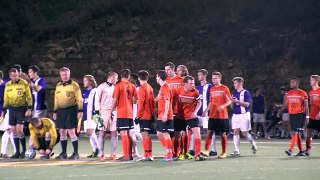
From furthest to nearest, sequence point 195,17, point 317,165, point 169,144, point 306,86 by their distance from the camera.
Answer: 1. point 195,17
2. point 306,86
3. point 169,144
4. point 317,165

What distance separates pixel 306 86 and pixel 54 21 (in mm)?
10525

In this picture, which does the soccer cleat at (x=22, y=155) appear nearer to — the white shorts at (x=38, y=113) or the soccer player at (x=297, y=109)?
the white shorts at (x=38, y=113)

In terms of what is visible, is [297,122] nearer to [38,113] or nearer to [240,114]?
[240,114]

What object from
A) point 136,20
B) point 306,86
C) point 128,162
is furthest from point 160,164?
point 136,20

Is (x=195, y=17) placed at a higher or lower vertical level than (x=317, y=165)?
higher

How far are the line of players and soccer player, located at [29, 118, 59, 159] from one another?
7 centimetres

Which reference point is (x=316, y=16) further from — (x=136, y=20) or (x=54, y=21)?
(x=54, y=21)

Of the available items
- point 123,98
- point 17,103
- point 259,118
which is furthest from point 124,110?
point 259,118

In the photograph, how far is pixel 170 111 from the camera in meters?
14.4

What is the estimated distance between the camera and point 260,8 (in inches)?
1139

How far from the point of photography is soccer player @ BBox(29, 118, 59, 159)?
1527cm

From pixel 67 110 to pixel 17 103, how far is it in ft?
3.87

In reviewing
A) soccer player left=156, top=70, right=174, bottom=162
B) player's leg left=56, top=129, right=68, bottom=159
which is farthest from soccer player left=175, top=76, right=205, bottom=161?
player's leg left=56, top=129, right=68, bottom=159

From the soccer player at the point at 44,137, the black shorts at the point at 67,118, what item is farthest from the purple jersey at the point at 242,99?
the soccer player at the point at 44,137
